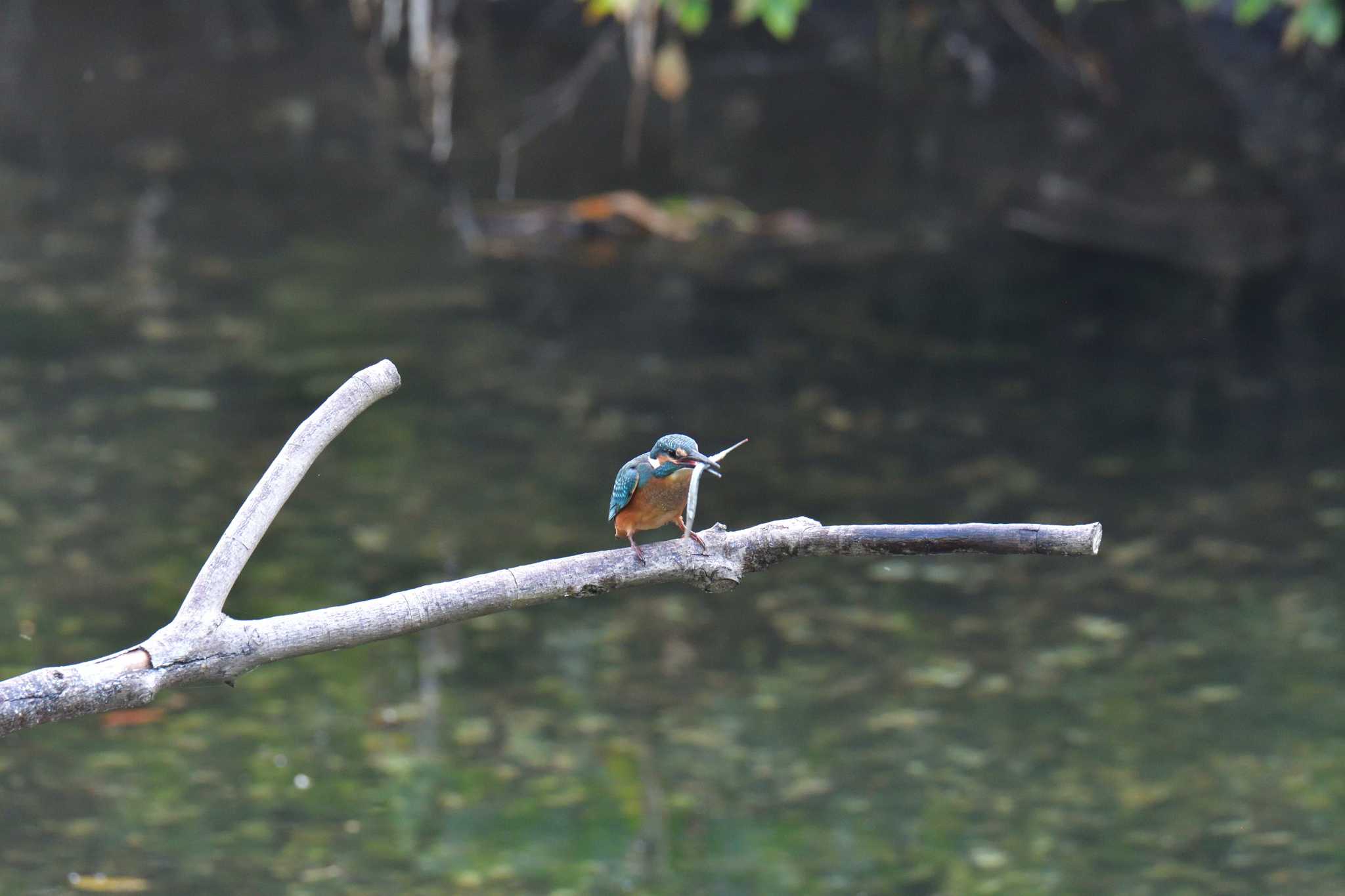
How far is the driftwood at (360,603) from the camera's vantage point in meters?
1.87

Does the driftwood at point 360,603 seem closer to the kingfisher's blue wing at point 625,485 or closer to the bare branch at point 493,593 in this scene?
the bare branch at point 493,593

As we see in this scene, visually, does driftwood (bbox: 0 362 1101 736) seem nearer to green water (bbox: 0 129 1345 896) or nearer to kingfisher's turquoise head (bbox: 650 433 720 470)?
kingfisher's turquoise head (bbox: 650 433 720 470)

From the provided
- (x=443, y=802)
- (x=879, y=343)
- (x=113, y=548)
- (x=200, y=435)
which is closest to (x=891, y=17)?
(x=879, y=343)

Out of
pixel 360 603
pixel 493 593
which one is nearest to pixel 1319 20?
pixel 493 593

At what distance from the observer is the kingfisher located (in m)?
2.26

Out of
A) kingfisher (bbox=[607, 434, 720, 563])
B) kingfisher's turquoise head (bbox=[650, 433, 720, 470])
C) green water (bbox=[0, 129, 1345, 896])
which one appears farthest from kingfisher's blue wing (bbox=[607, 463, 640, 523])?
green water (bbox=[0, 129, 1345, 896])

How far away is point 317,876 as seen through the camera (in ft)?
12.0

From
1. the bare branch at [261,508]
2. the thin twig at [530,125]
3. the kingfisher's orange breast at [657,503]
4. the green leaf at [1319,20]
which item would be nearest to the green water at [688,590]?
the thin twig at [530,125]

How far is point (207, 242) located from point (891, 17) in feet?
16.2

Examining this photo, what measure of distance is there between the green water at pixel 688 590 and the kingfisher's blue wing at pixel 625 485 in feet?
4.87

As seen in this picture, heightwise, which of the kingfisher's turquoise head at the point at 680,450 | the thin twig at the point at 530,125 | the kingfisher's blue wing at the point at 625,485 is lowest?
the kingfisher's turquoise head at the point at 680,450

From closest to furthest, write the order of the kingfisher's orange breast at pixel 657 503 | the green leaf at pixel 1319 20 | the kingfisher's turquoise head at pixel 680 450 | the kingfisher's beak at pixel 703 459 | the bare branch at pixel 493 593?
the bare branch at pixel 493 593
the kingfisher's beak at pixel 703 459
the kingfisher's turquoise head at pixel 680 450
the kingfisher's orange breast at pixel 657 503
the green leaf at pixel 1319 20

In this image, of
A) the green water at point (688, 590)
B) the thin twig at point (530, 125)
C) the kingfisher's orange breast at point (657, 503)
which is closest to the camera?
the kingfisher's orange breast at point (657, 503)

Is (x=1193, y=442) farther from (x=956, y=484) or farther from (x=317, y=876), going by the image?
(x=317, y=876)
